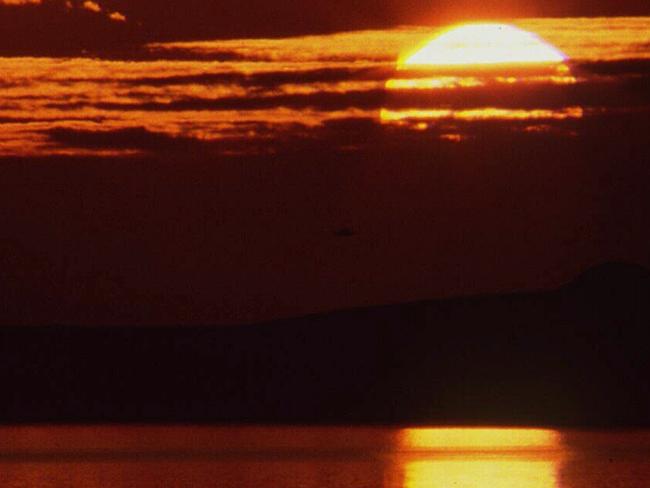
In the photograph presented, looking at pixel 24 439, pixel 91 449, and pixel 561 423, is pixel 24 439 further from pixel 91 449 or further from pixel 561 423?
pixel 561 423

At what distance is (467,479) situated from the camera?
61.4 meters

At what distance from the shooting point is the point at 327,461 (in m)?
72.1

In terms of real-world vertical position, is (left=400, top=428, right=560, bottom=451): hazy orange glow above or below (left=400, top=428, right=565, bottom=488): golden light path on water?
above

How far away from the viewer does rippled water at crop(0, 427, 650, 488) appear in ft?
198

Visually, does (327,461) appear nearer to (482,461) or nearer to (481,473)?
(482,461)

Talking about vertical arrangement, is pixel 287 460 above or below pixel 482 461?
above

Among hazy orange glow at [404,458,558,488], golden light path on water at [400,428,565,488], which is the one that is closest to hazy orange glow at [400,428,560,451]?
golden light path on water at [400,428,565,488]

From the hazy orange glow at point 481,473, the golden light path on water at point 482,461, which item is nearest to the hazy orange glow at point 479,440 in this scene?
the golden light path on water at point 482,461

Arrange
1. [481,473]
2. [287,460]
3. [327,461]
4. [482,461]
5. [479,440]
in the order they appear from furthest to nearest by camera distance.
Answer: [479,440]
[287,460]
[482,461]
[327,461]
[481,473]

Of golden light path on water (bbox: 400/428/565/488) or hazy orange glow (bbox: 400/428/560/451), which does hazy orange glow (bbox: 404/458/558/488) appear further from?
hazy orange glow (bbox: 400/428/560/451)

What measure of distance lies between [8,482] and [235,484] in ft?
18.4

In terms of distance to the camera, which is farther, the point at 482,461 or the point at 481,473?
the point at 482,461

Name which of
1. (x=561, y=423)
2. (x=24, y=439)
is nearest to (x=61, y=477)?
(x=24, y=439)

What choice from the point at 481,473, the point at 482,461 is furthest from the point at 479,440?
the point at 481,473
